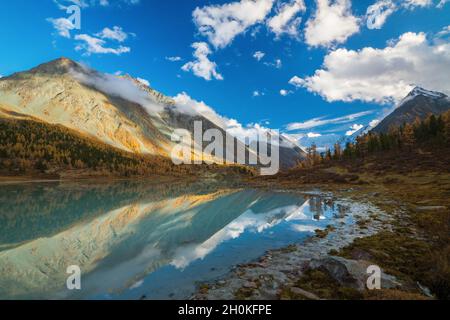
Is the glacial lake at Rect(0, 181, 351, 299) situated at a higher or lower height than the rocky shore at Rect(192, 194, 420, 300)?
lower

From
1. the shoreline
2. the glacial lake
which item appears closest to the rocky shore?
the shoreline

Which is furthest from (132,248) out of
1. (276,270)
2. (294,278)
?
(294,278)

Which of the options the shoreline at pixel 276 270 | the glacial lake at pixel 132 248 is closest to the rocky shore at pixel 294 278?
the shoreline at pixel 276 270

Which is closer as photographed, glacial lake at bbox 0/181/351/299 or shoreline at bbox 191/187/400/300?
shoreline at bbox 191/187/400/300

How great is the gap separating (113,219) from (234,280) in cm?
3245

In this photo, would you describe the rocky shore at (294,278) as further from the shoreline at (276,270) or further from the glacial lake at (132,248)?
the glacial lake at (132,248)

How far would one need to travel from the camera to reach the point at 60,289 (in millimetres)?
16234

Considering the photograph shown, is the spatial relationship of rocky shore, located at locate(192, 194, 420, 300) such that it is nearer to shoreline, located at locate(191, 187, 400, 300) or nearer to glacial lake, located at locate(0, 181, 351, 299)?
shoreline, located at locate(191, 187, 400, 300)

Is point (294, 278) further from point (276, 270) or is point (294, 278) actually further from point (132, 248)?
point (132, 248)

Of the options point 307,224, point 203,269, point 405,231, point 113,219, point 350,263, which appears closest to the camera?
point 350,263
